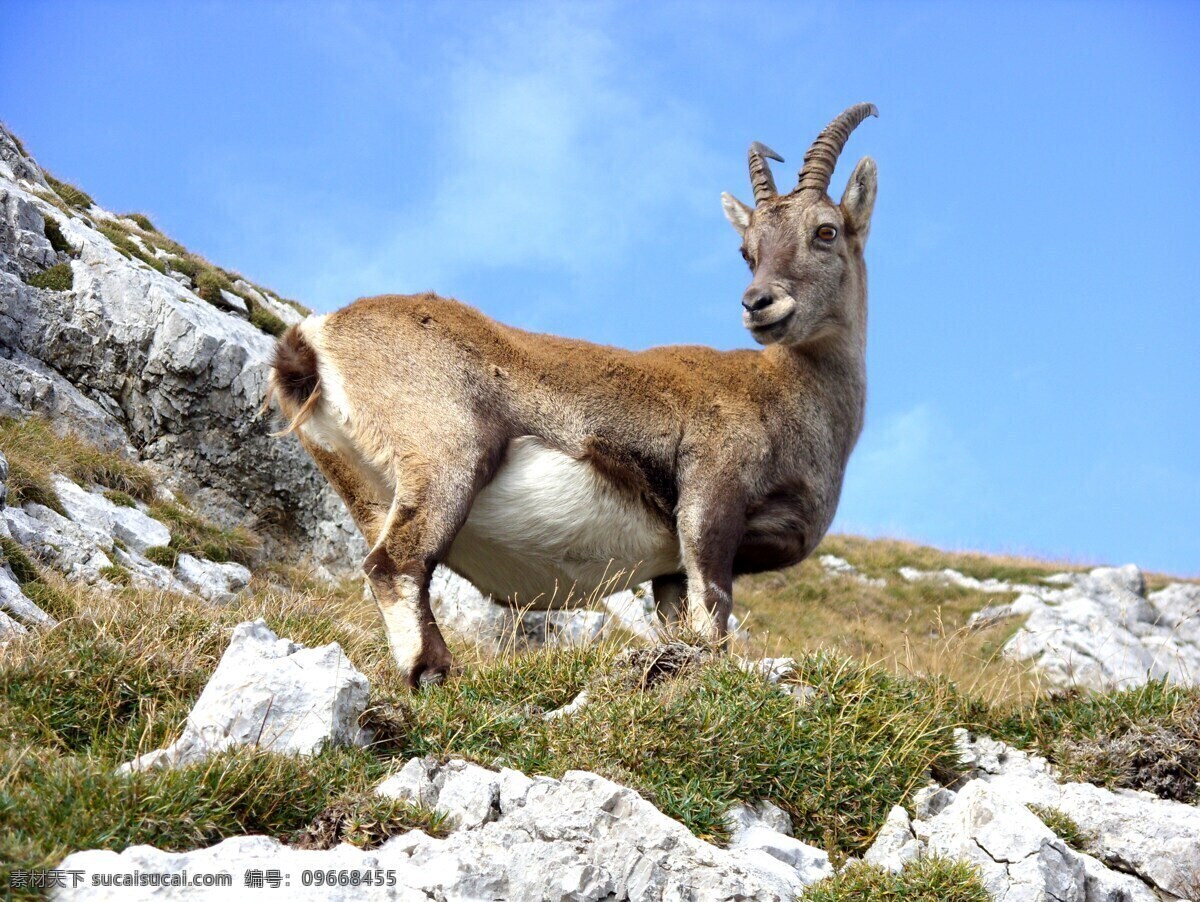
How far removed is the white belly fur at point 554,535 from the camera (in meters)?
7.36

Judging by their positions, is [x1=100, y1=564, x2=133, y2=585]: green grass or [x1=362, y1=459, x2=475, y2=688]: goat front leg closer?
[x1=362, y1=459, x2=475, y2=688]: goat front leg

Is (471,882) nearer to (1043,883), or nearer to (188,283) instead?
(1043,883)

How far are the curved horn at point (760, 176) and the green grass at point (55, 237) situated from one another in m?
10.2

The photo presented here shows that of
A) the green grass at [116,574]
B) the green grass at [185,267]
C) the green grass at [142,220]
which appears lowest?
the green grass at [116,574]

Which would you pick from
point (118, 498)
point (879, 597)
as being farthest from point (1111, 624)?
point (118, 498)

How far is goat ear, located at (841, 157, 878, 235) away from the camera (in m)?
9.18

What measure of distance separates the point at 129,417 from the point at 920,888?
12030 millimetres

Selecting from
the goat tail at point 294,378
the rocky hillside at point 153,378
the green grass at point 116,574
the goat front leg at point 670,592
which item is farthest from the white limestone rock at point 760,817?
the rocky hillside at point 153,378

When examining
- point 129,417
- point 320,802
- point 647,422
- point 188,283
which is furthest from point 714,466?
point 188,283

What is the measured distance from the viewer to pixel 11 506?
9609mm

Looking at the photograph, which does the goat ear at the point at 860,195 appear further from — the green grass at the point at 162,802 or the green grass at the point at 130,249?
the green grass at the point at 130,249

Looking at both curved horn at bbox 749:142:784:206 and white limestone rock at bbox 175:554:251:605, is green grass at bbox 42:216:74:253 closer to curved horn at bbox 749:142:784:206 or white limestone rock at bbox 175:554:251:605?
white limestone rock at bbox 175:554:251:605

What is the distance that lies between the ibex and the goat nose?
0.04 ft

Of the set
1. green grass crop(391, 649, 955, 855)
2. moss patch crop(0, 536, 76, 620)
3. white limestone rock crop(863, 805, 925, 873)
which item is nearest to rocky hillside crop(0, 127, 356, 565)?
moss patch crop(0, 536, 76, 620)
